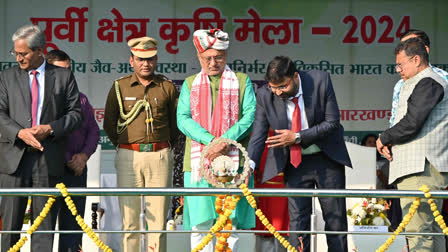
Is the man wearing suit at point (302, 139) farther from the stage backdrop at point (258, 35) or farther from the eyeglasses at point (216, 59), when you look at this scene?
the stage backdrop at point (258, 35)

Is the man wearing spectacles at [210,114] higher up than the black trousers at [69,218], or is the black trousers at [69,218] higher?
the man wearing spectacles at [210,114]

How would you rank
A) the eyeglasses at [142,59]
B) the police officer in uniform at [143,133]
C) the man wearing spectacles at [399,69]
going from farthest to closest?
the eyeglasses at [142,59]
the police officer in uniform at [143,133]
the man wearing spectacles at [399,69]

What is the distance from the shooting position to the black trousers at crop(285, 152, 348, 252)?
5328 millimetres

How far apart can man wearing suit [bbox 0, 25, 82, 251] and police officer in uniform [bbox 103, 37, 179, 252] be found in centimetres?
62

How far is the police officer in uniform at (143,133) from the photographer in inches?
238

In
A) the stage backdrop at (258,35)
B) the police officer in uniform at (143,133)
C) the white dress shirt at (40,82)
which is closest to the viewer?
the white dress shirt at (40,82)

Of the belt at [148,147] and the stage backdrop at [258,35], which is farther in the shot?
the stage backdrop at [258,35]

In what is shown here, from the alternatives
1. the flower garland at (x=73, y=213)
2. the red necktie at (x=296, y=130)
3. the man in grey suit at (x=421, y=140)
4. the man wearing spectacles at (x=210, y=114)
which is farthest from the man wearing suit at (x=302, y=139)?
the flower garland at (x=73, y=213)

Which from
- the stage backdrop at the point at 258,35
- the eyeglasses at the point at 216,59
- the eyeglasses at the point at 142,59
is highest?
the stage backdrop at the point at 258,35

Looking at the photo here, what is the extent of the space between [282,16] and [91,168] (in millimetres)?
3796

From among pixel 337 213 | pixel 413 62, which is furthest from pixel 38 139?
pixel 413 62

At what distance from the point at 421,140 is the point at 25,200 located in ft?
8.69

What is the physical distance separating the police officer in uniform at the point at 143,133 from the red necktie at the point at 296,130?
114 cm

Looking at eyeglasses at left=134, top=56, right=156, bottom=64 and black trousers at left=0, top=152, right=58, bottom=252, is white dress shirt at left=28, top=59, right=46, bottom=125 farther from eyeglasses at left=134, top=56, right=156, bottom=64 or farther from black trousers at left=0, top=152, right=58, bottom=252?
eyeglasses at left=134, top=56, right=156, bottom=64
